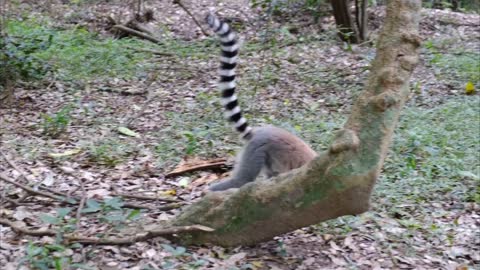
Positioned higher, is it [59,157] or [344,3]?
[344,3]

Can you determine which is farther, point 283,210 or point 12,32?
point 12,32

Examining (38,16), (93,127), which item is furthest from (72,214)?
(38,16)

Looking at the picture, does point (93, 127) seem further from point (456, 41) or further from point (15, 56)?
point (456, 41)

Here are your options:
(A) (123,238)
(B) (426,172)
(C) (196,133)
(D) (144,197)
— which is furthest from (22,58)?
(B) (426,172)

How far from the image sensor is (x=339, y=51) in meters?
9.15

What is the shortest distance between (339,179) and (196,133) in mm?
2749

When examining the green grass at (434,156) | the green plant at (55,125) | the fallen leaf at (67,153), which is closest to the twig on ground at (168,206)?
the fallen leaf at (67,153)

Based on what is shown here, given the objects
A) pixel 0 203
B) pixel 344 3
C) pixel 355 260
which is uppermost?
pixel 344 3

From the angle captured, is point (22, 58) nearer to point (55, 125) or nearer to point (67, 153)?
point (55, 125)

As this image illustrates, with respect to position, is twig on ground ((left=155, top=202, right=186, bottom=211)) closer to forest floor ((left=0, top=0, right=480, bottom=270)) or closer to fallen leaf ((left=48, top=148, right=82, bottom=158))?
forest floor ((left=0, top=0, right=480, bottom=270))

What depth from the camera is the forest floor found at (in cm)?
361

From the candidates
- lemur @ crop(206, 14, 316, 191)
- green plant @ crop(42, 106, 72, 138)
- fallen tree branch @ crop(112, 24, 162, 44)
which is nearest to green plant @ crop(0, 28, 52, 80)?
green plant @ crop(42, 106, 72, 138)

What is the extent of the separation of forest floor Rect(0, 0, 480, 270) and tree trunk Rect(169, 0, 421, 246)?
0.61ft

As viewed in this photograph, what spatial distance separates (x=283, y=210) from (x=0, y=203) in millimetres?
1713
